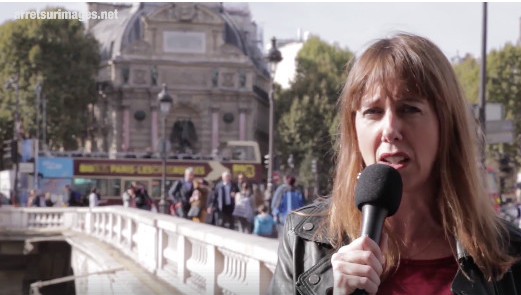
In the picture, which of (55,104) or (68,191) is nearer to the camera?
(68,191)

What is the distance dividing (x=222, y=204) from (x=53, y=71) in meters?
51.0

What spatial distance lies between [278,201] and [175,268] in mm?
6932

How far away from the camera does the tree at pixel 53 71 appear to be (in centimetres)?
6322

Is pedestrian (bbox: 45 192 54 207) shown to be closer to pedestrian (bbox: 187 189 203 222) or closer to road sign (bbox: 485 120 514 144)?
pedestrian (bbox: 187 189 203 222)

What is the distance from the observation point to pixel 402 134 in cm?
262

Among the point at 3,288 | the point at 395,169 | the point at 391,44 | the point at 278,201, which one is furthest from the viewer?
the point at 3,288

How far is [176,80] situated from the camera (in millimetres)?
81438

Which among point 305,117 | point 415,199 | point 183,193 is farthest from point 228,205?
point 305,117

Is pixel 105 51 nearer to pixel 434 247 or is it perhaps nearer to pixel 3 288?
pixel 3 288

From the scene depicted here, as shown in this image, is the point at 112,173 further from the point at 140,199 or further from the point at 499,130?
the point at 499,130

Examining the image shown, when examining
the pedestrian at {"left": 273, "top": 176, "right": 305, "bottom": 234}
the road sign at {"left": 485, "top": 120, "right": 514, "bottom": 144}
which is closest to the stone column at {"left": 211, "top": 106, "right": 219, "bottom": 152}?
the pedestrian at {"left": 273, "top": 176, "right": 305, "bottom": 234}

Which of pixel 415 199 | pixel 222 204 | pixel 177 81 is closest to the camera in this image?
pixel 415 199

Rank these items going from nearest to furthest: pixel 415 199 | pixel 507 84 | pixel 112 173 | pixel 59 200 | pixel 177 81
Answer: pixel 415 199
pixel 59 200
pixel 112 173
pixel 507 84
pixel 177 81

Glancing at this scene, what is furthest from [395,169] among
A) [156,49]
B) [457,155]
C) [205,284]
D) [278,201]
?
[156,49]
